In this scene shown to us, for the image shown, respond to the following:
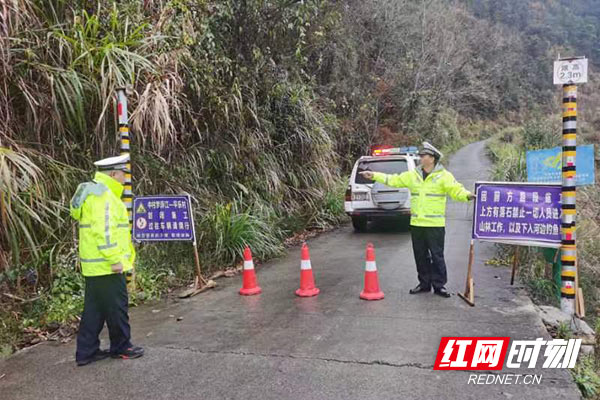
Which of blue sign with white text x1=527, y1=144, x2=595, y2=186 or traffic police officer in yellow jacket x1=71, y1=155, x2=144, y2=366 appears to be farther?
blue sign with white text x1=527, y1=144, x2=595, y2=186

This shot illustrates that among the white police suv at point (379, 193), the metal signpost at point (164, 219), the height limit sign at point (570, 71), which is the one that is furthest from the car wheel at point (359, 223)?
the height limit sign at point (570, 71)

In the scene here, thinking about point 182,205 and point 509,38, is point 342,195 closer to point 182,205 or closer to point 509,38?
point 182,205

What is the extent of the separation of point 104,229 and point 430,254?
380cm

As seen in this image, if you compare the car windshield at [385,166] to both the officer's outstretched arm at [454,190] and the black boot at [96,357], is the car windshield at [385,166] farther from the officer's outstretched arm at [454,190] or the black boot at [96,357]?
the black boot at [96,357]

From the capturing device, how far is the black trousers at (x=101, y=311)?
4191 mm

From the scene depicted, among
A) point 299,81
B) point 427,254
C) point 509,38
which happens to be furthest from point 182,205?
point 509,38

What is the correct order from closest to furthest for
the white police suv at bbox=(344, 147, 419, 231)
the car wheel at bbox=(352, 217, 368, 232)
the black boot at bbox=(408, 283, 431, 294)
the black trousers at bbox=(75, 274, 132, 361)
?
1. the black trousers at bbox=(75, 274, 132, 361)
2. the black boot at bbox=(408, 283, 431, 294)
3. the white police suv at bbox=(344, 147, 419, 231)
4. the car wheel at bbox=(352, 217, 368, 232)

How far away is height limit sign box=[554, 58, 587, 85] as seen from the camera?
4.98m

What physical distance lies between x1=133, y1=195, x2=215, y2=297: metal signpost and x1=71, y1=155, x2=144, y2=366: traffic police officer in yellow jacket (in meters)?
1.90

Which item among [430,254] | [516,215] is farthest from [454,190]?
[430,254]

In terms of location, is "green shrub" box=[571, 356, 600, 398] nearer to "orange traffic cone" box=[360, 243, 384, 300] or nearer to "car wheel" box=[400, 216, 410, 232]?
"orange traffic cone" box=[360, 243, 384, 300]

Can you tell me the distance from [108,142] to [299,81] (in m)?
5.89

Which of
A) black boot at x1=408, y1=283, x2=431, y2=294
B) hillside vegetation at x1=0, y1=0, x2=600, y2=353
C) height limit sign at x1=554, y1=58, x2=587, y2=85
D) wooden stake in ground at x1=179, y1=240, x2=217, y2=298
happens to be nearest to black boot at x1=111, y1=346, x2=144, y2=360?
hillside vegetation at x1=0, y1=0, x2=600, y2=353

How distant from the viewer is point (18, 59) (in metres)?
5.91
